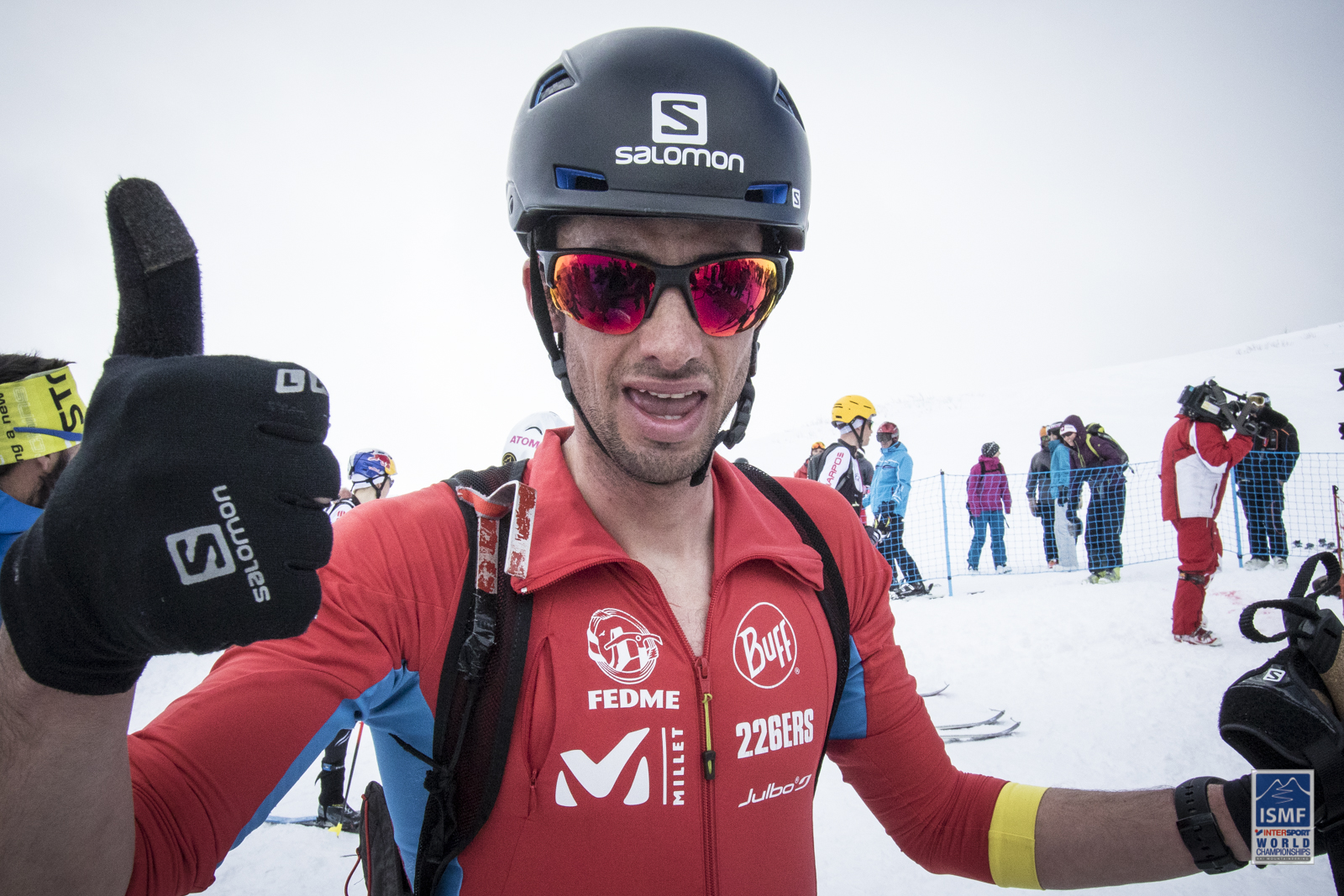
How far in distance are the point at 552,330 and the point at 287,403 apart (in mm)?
1167

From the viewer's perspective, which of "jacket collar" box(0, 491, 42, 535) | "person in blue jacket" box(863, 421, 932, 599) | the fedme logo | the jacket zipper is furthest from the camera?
"person in blue jacket" box(863, 421, 932, 599)

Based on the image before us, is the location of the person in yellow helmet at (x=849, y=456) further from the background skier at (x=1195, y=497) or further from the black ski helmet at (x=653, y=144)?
the black ski helmet at (x=653, y=144)

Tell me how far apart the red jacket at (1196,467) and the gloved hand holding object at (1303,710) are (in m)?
6.11

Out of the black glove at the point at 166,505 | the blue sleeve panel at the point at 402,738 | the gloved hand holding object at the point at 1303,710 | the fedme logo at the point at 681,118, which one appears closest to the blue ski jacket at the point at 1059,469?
the gloved hand holding object at the point at 1303,710

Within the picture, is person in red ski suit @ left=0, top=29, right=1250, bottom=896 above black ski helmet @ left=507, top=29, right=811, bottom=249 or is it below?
below

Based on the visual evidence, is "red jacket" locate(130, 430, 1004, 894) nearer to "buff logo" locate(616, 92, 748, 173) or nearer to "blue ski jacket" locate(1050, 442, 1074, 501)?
"buff logo" locate(616, 92, 748, 173)

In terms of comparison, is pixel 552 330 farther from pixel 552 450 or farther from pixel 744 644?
pixel 744 644

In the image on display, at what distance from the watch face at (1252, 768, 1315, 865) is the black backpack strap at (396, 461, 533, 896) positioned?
1.85 metres

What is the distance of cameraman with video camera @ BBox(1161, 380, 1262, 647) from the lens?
21.0 ft

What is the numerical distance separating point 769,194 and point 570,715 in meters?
1.71

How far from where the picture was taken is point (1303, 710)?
1588mm

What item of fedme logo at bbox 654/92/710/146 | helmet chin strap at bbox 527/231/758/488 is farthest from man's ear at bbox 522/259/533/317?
fedme logo at bbox 654/92/710/146

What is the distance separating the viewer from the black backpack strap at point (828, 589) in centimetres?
189

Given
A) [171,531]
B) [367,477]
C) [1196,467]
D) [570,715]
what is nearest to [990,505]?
[1196,467]
